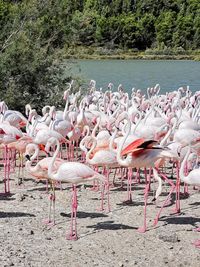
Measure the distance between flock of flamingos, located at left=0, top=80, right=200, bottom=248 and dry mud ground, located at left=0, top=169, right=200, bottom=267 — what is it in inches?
6.6

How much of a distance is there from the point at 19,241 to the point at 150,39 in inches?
3087

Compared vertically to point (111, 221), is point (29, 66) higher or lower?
higher

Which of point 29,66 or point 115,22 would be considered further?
point 115,22

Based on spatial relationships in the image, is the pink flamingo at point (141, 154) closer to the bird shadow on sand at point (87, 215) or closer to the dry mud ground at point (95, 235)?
the dry mud ground at point (95, 235)

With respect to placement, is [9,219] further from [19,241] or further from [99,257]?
[99,257]

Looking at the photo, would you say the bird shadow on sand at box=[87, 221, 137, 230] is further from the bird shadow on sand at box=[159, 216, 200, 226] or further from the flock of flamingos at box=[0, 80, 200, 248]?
the bird shadow on sand at box=[159, 216, 200, 226]

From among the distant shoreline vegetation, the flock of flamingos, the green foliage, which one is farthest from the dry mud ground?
the distant shoreline vegetation

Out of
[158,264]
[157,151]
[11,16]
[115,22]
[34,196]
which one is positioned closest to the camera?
[158,264]

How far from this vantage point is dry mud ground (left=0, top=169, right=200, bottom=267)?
21.3 ft

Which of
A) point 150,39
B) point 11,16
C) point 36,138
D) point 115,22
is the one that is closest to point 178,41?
point 150,39

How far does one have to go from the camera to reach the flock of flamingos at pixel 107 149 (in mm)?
7531

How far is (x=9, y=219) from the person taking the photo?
7.75 meters

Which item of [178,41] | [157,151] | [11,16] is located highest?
[178,41]

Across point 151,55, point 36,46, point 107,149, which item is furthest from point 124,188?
point 151,55
